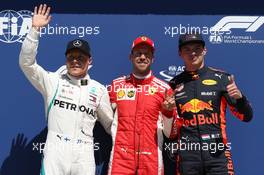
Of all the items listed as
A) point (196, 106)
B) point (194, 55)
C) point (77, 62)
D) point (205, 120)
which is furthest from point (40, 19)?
point (205, 120)

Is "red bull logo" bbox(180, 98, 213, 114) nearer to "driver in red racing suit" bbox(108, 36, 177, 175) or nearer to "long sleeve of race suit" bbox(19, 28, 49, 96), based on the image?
"driver in red racing suit" bbox(108, 36, 177, 175)

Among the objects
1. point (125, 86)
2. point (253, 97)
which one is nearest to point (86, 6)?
point (125, 86)

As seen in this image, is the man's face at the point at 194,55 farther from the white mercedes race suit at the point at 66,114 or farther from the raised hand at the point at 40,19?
the raised hand at the point at 40,19

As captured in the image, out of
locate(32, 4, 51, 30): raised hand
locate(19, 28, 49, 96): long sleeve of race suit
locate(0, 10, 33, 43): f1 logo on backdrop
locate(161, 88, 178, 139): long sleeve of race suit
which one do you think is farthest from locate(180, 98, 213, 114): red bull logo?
locate(0, 10, 33, 43): f1 logo on backdrop

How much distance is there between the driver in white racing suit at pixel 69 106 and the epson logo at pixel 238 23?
1.35 m

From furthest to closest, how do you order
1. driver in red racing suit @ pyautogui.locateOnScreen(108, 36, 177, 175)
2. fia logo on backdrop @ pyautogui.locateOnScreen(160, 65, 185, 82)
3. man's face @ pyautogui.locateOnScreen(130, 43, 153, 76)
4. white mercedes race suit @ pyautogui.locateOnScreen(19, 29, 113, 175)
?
fia logo on backdrop @ pyautogui.locateOnScreen(160, 65, 185, 82) < man's face @ pyautogui.locateOnScreen(130, 43, 153, 76) < driver in red racing suit @ pyautogui.locateOnScreen(108, 36, 177, 175) < white mercedes race suit @ pyautogui.locateOnScreen(19, 29, 113, 175)

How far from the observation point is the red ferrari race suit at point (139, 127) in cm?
338

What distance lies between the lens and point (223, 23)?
4027mm

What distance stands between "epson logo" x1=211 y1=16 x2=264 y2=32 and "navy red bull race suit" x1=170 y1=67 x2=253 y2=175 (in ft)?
2.02

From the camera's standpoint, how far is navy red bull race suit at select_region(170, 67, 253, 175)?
3348mm

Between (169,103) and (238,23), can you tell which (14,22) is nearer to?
(169,103)

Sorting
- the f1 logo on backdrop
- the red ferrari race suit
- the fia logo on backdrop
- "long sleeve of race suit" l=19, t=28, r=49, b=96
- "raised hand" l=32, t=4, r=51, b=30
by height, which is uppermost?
the f1 logo on backdrop

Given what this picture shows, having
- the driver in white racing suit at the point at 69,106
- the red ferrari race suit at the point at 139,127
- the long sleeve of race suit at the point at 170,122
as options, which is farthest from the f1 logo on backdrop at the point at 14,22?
the long sleeve of race suit at the point at 170,122

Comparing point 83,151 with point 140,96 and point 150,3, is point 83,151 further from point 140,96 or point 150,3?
point 150,3
